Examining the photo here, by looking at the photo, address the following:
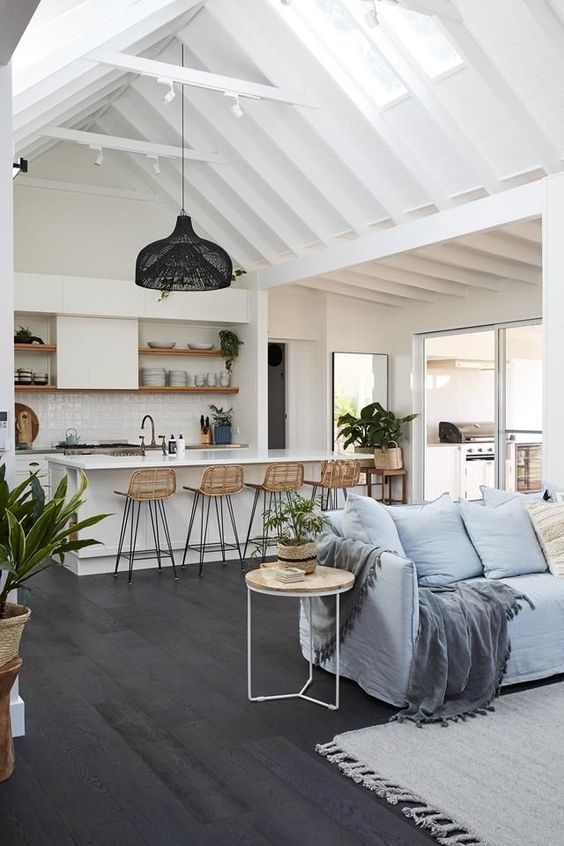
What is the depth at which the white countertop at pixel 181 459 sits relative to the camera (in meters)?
6.58

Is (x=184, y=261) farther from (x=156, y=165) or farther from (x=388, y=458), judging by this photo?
(x=388, y=458)

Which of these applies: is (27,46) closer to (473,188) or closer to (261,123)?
(261,123)

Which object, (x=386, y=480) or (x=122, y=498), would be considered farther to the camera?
(x=386, y=480)

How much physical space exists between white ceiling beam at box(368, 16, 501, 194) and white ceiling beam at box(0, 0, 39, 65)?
325 centimetres

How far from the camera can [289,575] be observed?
3.75m

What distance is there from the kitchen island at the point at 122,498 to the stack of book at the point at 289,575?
9.84 feet

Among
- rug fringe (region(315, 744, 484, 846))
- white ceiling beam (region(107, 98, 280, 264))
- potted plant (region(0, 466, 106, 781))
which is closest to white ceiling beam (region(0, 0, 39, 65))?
potted plant (region(0, 466, 106, 781))

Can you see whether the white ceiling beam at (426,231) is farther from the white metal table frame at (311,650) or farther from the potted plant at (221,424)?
the white metal table frame at (311,650)

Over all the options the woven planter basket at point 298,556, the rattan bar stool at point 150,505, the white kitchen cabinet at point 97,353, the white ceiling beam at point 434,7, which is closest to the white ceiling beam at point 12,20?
the woven planter basket at point 298,556

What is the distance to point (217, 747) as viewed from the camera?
3.35 m

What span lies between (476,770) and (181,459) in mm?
4390

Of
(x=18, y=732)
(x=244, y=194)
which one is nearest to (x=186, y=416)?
(x=244, y=194)

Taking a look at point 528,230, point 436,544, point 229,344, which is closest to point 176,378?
point 229,344

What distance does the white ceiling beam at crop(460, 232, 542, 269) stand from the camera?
7.62 m
